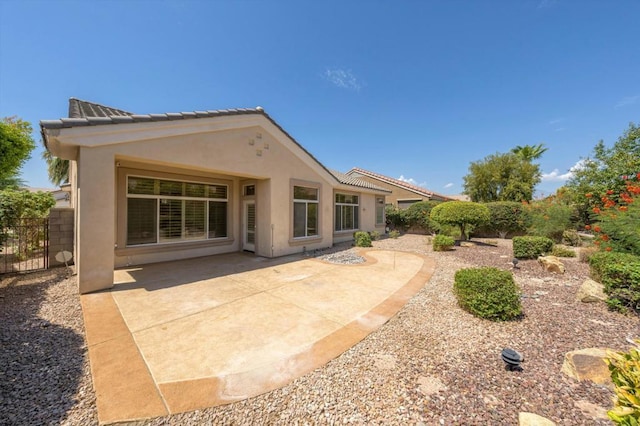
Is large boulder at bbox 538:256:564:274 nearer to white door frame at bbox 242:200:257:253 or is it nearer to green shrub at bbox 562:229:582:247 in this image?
green shrub at bbox 562:229:582:247

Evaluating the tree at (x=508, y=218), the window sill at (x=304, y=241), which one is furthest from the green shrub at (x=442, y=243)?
the tree at (x=508, y=218)

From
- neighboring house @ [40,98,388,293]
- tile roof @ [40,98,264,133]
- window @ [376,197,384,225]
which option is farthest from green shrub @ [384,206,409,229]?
tile roof @ [40,98,264,133]

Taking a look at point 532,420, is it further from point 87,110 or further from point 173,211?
point 87,110

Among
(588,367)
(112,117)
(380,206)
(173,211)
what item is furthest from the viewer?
(380,206)

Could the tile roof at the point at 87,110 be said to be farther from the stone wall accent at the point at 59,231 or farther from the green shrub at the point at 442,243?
the green shrub at the point at 442,243

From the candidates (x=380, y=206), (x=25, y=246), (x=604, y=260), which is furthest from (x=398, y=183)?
(x=25, y=246)

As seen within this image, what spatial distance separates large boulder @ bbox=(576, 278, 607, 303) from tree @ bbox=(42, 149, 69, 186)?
36.5 meters

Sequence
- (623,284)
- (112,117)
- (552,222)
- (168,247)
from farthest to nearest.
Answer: (552,222) → (168,247) → (112,117) → (623,284)

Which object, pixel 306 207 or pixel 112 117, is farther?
pixel 306 207

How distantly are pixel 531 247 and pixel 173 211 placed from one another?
14387 mm

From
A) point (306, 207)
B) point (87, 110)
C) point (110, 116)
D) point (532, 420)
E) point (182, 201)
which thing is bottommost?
point (532, 420)

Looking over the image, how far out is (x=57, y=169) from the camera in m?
23.9

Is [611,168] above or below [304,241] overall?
above

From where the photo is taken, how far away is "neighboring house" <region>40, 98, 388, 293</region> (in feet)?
19.6
